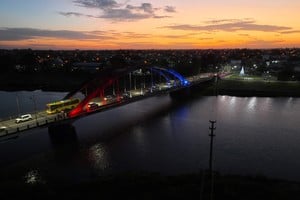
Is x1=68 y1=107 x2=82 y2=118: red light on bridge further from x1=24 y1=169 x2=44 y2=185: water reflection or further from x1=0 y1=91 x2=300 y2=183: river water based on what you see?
x1=24 y1=169 x2=44 y2=185: water reflection

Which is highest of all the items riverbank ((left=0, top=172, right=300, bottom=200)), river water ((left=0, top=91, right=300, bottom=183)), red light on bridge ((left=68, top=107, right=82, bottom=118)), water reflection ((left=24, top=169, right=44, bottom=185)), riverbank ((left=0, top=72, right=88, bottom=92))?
red light on bridge ((left=68, top=107, right=82, bottom=118))

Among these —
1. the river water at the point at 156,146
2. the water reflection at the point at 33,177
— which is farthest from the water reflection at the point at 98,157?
the water reflection at the point at 33,177

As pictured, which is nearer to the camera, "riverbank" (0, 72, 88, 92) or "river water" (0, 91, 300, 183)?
"river water" (0, 91, 300, 183)

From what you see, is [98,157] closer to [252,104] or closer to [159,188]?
[159,188]

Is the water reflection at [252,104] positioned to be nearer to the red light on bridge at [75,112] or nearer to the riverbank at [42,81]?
the red light on bridge at [75,112]

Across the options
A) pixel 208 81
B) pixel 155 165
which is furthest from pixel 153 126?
pixel 208 81

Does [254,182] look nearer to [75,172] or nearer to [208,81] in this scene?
[75,172]

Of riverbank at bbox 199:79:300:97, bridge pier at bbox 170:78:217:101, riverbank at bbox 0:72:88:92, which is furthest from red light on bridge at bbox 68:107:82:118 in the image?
riverbank at bbox 0:72:88:92
